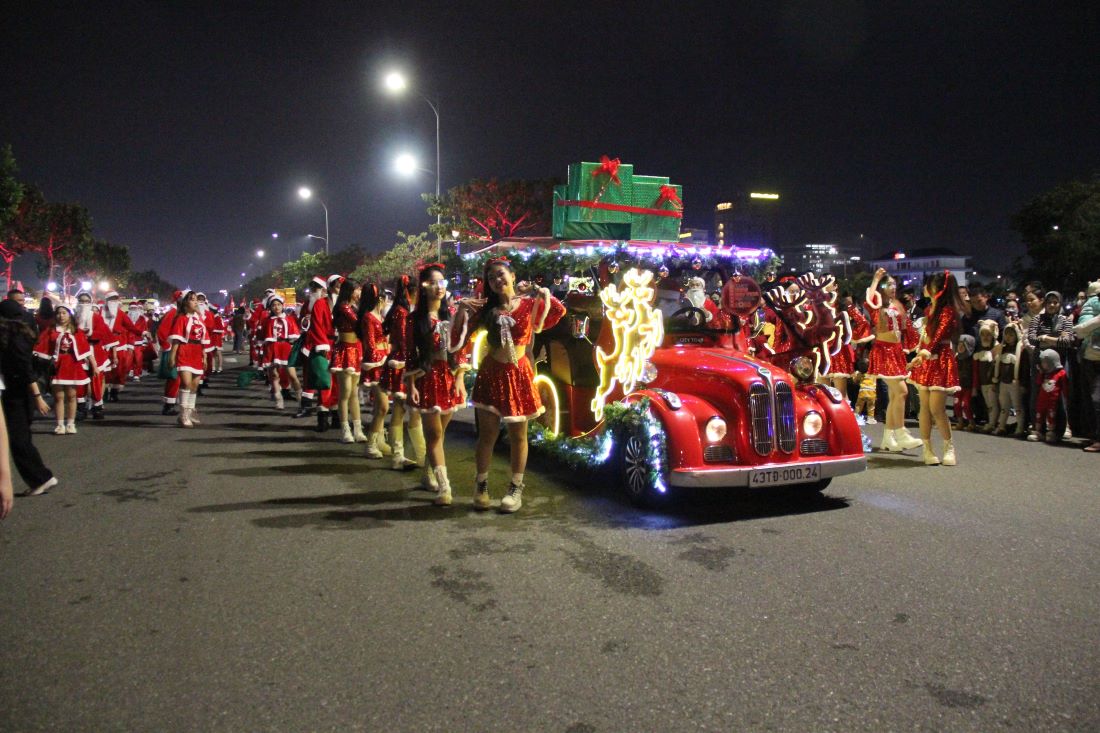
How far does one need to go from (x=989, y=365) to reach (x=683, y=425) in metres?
7.53

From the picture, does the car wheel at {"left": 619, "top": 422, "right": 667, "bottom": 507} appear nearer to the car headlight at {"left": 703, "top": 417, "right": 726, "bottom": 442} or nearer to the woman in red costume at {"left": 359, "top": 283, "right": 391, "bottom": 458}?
the car headlight at {"left": 703, "top": 417, "right": 726, "bottom": 442}

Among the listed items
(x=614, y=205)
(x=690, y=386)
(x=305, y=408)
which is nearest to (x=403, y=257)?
(x=614, y=205)

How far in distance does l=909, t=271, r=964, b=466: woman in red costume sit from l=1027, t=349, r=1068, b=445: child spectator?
2.61 meters

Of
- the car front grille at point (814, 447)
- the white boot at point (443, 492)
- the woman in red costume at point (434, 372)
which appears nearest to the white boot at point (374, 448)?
the woman in red costume at point (434, 372)

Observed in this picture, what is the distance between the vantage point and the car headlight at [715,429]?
609cm

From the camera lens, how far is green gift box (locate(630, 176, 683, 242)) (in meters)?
24.4

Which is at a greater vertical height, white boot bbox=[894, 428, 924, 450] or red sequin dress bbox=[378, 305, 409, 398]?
red sequin dress bbox=[378, 305, 409, 398]

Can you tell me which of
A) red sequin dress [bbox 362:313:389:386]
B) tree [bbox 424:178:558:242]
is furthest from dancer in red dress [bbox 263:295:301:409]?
tree [bbox 424:178:558:242]

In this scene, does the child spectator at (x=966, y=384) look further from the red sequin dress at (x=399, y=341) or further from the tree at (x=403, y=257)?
the tree at (x=403, y=257)

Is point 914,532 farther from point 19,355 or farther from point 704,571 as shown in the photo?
point 19,355

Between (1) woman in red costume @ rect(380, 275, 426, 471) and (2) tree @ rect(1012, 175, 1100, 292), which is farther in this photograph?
(2) tree @ rect(1012, 175, 1100, 292)

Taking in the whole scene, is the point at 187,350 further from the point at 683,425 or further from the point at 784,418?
the point at 784,418

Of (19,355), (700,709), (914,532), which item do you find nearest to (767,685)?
(700,709)

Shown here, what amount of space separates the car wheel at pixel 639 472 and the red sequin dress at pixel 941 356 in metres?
4.01
